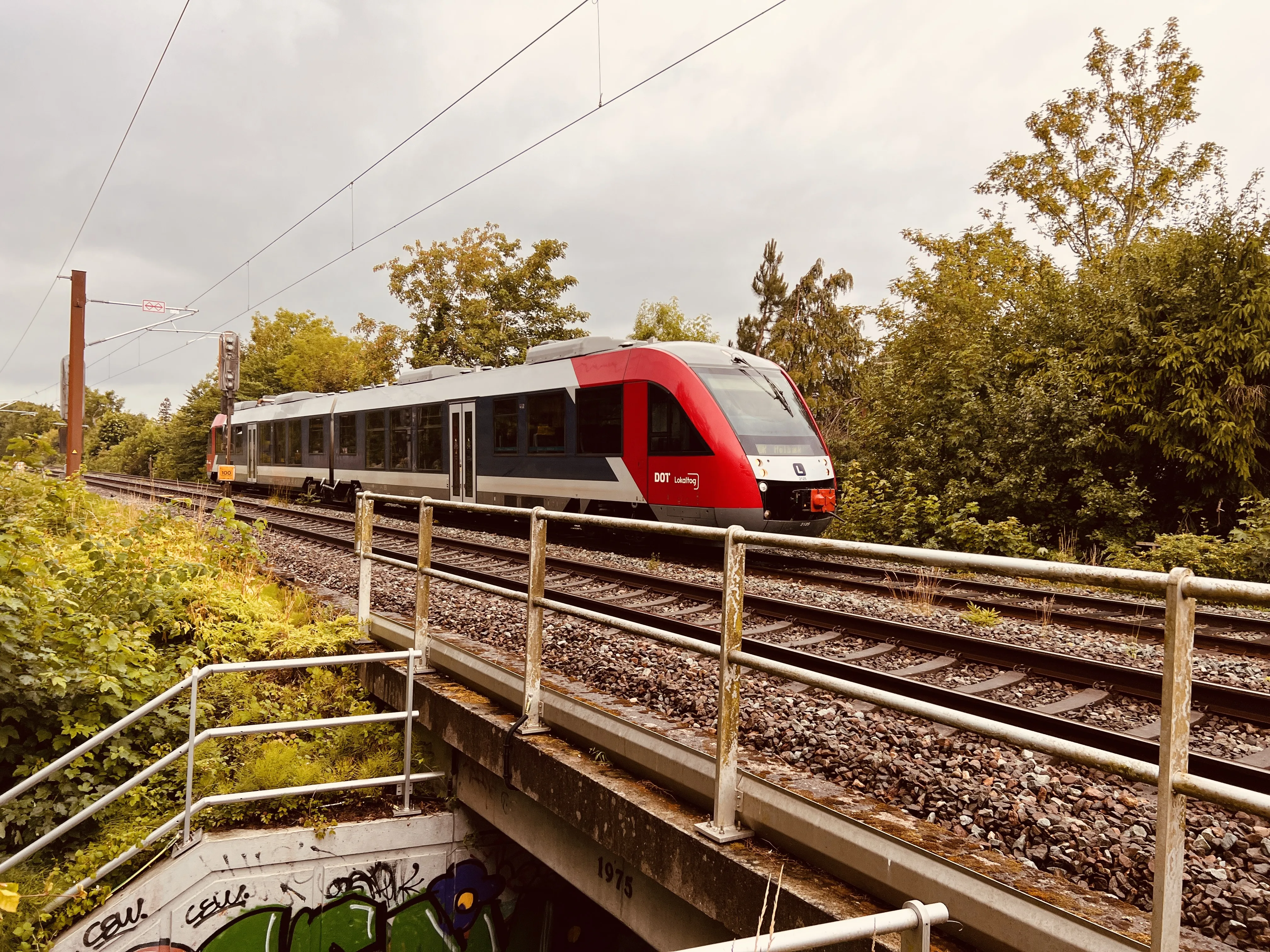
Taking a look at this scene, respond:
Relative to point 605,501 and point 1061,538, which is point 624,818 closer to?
point 605,501

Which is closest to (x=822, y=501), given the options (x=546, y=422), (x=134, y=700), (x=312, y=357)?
(x=546, y=422)

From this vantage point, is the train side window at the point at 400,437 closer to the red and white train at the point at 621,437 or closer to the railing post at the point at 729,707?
the red and white train at the point at 621,437

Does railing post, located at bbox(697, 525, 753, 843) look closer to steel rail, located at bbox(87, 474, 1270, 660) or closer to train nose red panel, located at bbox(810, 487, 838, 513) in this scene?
steel rail, located at bbox(87, 474, 1270, 660)

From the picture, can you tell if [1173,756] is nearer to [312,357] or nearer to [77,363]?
[77,363]

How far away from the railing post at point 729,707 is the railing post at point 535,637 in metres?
1.47

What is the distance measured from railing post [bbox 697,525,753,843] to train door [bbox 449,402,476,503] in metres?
13.2

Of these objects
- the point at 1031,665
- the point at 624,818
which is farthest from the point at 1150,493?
the point at 624,818

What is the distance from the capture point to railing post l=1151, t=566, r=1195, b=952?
74.0 inches

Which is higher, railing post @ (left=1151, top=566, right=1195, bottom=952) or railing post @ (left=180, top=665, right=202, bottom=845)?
railing post @ (left=1151, top=566, right=1195, bottom=952)

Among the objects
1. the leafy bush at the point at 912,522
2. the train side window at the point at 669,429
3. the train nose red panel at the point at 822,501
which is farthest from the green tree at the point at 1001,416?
the train side window at the point at 669,429

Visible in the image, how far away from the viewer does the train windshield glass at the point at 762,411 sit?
11320 millimetres

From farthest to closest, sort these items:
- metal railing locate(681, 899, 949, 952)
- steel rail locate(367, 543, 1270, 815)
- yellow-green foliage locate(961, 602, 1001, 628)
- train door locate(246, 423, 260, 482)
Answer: train door locate(246, 423, 260, 482)
yellow-green foliage locate(961, 602, 1001, 628)
steel rail locate(367, 543, 1270, 815)
metal railing locate(681, 899, 949, 952)

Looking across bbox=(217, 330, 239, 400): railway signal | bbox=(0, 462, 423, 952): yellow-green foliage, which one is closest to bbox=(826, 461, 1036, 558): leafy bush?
bbox=(0, 462, 423, 952): yellow-green foliage

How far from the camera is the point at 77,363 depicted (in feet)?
54.4
